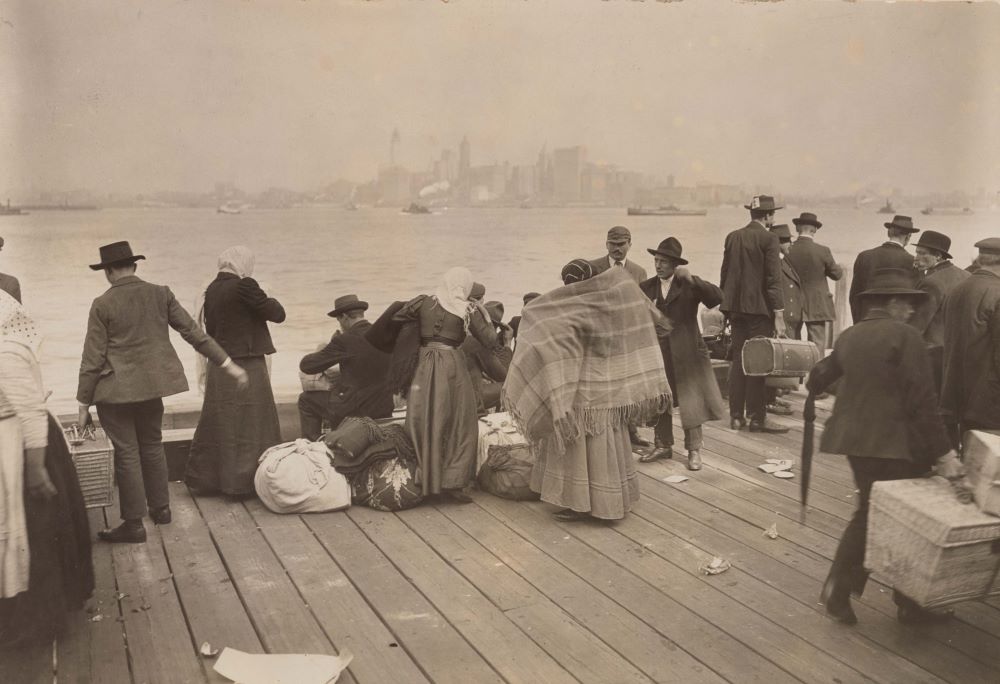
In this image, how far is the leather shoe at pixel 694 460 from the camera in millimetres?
6004

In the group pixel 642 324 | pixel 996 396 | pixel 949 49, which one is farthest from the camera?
pixel 949 49

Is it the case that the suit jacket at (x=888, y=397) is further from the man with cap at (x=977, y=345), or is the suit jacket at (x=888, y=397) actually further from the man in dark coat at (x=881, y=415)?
the man with cap at (x=977, y=345)

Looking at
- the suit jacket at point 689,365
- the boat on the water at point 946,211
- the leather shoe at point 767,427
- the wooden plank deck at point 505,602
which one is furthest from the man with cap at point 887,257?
the boat on the water at point 946,211

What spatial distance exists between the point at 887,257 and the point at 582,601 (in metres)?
4.35

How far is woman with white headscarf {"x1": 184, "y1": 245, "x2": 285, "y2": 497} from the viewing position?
5254mm

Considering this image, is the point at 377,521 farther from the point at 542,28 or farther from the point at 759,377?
the point at 542,28

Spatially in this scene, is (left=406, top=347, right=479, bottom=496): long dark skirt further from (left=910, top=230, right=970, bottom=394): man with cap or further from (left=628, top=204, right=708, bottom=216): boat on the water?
(left=628, top=204, right=708, bottom=216): boat on the water

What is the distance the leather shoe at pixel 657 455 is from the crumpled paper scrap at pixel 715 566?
1.82 metres

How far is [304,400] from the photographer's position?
20.7ft

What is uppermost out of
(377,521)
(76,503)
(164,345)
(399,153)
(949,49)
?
(949,49)

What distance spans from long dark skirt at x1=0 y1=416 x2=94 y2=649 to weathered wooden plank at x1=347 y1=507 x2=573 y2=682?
1.46 m

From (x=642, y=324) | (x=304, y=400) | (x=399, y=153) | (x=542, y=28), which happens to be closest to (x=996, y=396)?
(x=642, y=324)

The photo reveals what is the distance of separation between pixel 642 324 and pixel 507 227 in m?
9.69

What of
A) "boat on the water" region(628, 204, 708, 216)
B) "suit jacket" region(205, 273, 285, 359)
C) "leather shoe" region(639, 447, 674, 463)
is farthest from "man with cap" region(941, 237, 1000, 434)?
"boat on the water" region(628, 204, 708, 216)
